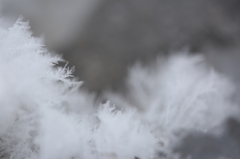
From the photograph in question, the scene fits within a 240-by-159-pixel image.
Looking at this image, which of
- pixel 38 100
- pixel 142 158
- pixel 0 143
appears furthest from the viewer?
pixel 142 158

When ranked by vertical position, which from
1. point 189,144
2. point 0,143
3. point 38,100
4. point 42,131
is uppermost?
point 189,144

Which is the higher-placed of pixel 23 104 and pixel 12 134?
pixel 23 104

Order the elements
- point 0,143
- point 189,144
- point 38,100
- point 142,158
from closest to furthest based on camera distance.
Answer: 1. point 0,143
2. point 38,100
3. point 142,158
4. point 189,144

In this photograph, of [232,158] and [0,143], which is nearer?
[0,143]

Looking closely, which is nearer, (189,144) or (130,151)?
(130,151)

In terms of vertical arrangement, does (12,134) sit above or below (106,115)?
below

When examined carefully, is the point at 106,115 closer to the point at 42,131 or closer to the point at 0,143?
the point at 42,131

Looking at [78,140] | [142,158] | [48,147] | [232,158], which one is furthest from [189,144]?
[48,147]

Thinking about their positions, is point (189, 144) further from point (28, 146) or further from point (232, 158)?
point (28, 146)

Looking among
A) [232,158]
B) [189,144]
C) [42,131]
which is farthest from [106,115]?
[232,158]
